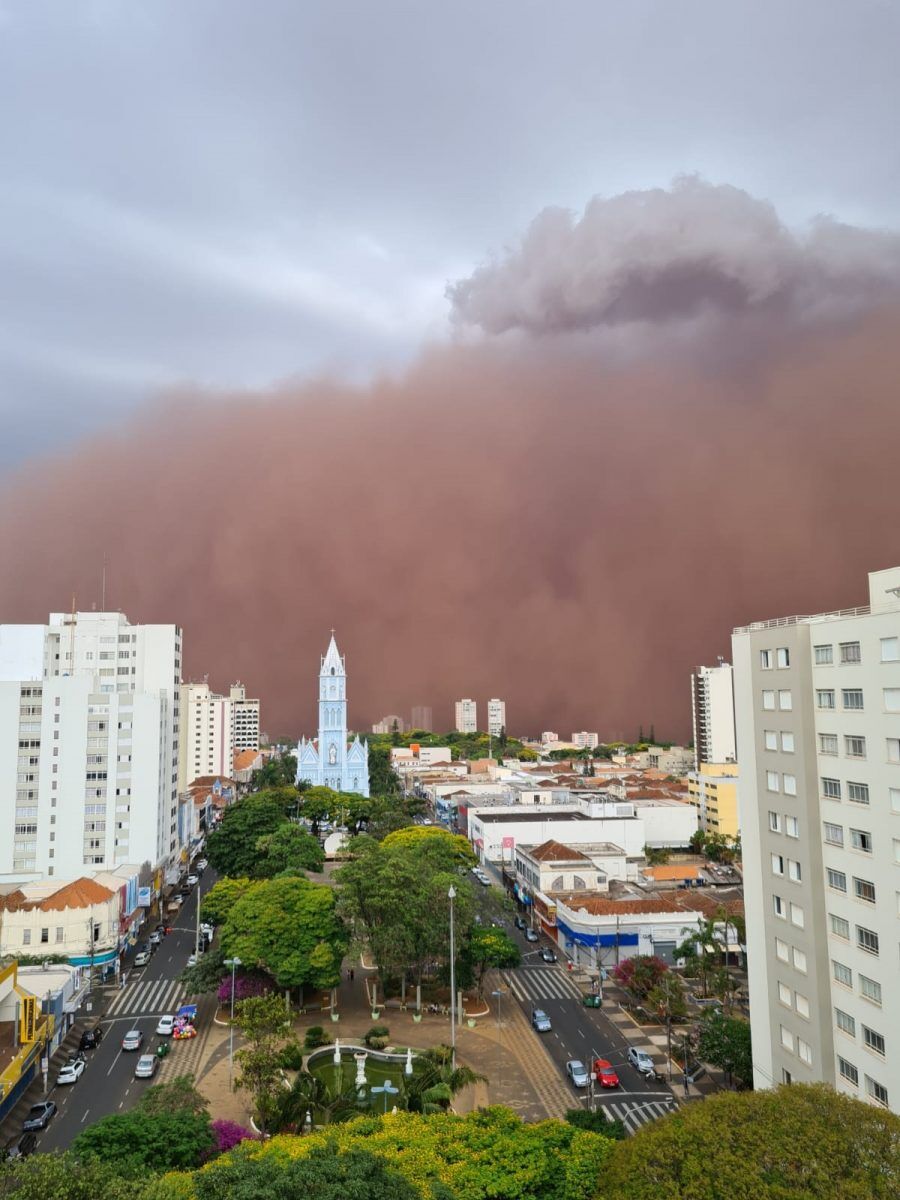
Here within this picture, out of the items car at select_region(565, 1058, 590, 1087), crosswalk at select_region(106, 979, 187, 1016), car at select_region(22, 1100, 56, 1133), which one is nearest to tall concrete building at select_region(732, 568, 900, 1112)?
car at select_region(565, 1058, 590, 1087)

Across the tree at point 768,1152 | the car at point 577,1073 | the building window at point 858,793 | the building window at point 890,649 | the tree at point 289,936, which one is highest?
the building window at point 890,649

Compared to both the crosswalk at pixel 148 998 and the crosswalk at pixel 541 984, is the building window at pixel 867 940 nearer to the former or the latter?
the crosswalk at pixel 541 984

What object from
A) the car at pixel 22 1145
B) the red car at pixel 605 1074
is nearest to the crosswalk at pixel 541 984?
the red car at pixel 605 1074

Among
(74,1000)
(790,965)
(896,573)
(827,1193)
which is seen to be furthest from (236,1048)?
(896,573)

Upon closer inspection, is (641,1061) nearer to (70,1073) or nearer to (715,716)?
(70,1073)

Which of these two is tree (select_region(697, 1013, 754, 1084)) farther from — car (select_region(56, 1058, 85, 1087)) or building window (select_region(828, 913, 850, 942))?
car (select_region(56, 1058, 85, 1087))
